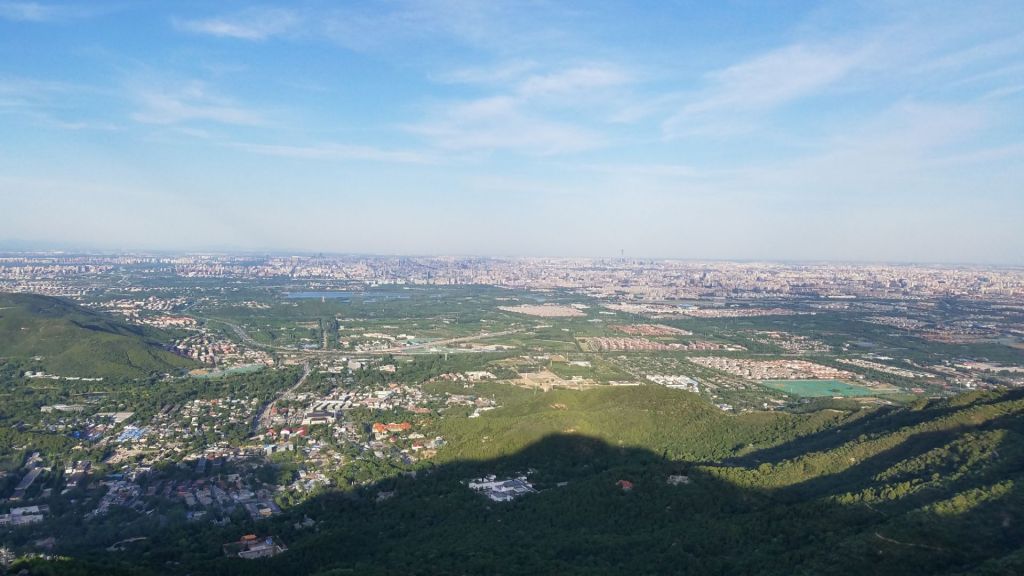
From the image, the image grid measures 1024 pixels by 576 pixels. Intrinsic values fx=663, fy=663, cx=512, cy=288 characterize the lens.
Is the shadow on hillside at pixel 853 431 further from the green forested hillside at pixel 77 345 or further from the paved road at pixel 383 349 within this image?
the green forested hillside at pixel 77 345

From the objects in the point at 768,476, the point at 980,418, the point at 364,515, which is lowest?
the point at 364,515

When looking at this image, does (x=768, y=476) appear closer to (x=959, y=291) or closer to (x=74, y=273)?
(x=959, y=291)

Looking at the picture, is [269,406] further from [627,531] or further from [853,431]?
[853,431]

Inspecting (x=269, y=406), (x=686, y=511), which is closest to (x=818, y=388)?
(x=686, y=511)

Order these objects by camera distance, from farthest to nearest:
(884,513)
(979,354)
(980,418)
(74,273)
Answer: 1. (74,273)
2. (979,354)
3. (980,418)
4. (884,513)

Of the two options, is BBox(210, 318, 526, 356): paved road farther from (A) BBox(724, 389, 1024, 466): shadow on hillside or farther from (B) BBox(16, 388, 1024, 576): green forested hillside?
(A) BBox(724, 389, 1024, 466): shadow on hillside

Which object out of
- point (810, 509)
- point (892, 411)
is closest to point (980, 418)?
point (892, 411)
